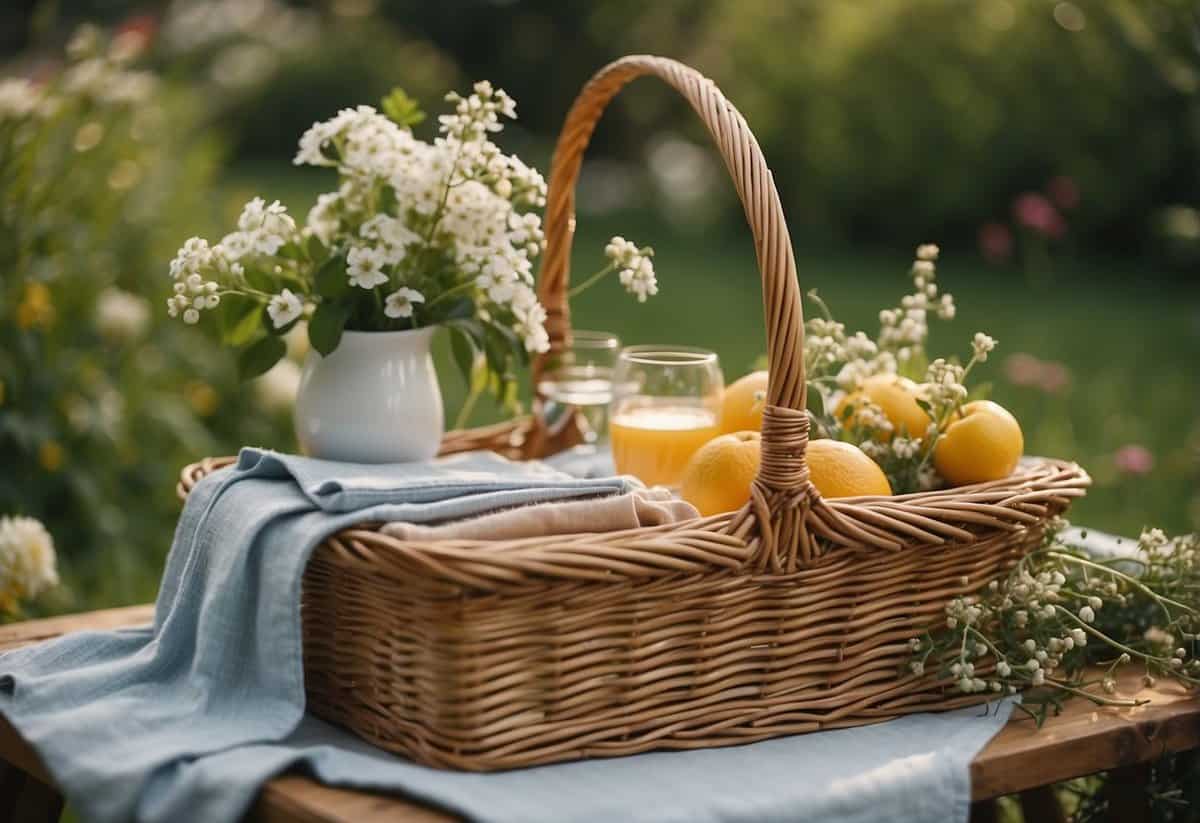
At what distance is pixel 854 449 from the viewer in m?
1.74

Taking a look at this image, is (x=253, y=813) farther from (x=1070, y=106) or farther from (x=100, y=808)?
(x=1070, y=106)

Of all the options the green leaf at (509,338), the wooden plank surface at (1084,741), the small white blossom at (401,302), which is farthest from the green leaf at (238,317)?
the wooden plank surface at (1084,741)

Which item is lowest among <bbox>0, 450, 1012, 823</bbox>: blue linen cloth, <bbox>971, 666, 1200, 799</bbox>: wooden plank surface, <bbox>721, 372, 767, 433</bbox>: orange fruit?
<bbox>971, 666, 1200, 799</bbox>: wooden plank surface

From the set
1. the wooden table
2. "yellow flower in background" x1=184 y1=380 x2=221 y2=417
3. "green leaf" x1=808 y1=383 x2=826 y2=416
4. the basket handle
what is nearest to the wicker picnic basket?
the basket handle

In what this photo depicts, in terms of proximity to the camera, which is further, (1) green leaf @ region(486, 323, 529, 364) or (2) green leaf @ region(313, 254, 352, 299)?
(1) green leaf @ region(486, 323, 529, 364)

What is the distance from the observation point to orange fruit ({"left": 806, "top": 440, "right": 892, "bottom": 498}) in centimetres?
170

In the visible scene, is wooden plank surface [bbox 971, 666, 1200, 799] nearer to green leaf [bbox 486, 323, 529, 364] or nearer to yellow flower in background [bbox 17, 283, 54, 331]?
green leaf [bbox 486, 323, 529, 364]

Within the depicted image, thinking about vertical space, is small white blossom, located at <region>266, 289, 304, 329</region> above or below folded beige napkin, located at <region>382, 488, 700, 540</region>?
above

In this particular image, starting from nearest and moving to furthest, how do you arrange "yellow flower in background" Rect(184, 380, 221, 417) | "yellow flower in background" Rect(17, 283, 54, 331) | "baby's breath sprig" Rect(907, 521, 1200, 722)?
"baby's breath sprig" Rect(907, 521, 1200, 722)
"yellow flower in background" Rect(17, 283, 54, 331)
"yellow flower in background" Rect(184, 380, 221, 417)

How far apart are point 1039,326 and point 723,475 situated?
415 centimetres

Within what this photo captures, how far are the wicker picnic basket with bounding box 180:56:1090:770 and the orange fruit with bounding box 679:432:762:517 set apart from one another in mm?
146

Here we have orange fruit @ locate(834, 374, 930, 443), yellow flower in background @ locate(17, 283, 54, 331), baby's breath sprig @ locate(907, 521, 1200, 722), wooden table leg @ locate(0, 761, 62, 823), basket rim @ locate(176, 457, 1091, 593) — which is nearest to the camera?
basket rim @ locate(176, 457, 1091, 593)

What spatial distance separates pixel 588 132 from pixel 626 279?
387mm

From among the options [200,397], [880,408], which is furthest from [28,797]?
[200,397]
